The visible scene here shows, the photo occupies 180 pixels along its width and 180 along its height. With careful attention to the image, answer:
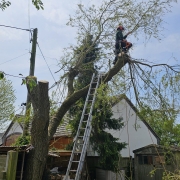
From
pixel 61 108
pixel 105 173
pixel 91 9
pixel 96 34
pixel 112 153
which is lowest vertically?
pixel 105 173

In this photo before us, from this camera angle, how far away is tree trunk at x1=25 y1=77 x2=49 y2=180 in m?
6.82

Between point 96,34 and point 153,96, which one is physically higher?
point 96,34

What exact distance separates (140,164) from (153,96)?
942 centimetres

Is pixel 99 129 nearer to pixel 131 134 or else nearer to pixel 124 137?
pixel 124 137

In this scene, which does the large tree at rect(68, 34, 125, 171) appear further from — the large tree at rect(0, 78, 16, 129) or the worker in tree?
the large tree at rect(0, 78, 16, 129)

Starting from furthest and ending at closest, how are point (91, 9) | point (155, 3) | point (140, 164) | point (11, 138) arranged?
point (11, 138) < point (140, 164) < point (91, 9) < point (155, 3)

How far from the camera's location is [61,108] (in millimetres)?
8078

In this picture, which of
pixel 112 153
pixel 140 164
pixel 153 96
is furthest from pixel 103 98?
pixel 140 164

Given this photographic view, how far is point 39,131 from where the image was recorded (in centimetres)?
688

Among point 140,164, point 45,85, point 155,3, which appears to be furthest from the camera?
point 140,164

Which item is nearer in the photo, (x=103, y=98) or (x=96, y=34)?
(x=103, y=98)

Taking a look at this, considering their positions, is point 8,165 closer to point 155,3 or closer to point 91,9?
point 91,9

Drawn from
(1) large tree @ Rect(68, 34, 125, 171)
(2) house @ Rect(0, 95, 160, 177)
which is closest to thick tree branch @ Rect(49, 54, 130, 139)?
(1) large tree @ Rect(68, 34, 125, 171)

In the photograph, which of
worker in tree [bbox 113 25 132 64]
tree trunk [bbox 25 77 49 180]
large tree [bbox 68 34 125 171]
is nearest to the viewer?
tree trunk [bbox 25 77 49 180]
